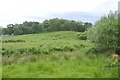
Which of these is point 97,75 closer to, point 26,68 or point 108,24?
point 26,68

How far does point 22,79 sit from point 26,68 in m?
3.00

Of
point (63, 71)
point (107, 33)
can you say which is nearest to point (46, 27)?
point (107, 33)

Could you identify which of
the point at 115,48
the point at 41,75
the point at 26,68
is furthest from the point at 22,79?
the point at 115,48

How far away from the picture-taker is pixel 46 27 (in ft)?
321

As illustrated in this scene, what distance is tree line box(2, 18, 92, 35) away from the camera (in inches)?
3608

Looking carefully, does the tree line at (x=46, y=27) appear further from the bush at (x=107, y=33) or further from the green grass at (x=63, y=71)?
the green grass at (x=63, y=71)

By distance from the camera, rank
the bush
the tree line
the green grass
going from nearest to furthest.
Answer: the green grass < the bush < the tree line

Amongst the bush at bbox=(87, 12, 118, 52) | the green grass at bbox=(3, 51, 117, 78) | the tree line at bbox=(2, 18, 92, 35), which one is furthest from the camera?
Result: the tree line at bbox=(2, 18, 92, 35)

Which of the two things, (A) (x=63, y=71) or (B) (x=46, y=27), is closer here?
(A) (x=63, y=71)

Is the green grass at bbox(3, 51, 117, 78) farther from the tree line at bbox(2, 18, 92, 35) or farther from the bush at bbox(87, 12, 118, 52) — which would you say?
the tree line at bbox(2, 18, 92, 35)

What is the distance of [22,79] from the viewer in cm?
1537

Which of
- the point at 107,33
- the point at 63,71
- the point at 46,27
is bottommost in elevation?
the point at 63,71

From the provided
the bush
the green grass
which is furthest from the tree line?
the green grass

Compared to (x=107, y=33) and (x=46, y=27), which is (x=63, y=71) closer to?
(x=107, y=33)
